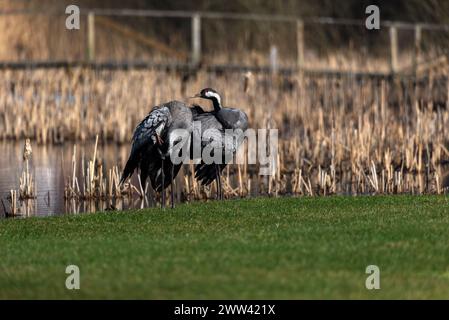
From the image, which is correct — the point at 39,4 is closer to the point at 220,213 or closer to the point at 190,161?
the point at 190,161

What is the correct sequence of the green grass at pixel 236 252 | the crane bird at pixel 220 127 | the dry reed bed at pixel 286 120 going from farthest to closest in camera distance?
the dry reed bed at pixel 286 120
the crane bird at pixel 220 127
the green grass at pixel 236 252

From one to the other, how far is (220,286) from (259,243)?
187 cm

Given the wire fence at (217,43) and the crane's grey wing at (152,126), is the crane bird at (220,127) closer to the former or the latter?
the crane's grey wing at (152,126)

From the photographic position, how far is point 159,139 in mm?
14969

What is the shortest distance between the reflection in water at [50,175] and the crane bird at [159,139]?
33.7 inches

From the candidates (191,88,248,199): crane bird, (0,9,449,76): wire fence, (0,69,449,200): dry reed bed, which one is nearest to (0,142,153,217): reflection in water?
(0,69,449,200): dry reed bed

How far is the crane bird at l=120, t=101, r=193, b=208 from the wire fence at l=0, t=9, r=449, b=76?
11.5 m

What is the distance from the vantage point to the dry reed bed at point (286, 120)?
1752 cm

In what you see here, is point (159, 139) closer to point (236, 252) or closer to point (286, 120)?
point (236, 252)

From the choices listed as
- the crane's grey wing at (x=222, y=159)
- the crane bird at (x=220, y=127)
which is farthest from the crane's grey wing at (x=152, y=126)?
the crane's grey wing at (x=222, y=159)

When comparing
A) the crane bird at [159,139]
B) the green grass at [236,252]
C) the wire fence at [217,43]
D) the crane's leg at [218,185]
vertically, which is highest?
the wire fence at [217,43]

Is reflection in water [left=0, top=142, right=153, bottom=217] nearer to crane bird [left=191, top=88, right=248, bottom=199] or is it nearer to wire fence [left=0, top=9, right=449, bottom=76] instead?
crane bird [left=191, top=88, right=248, bottom=199]
